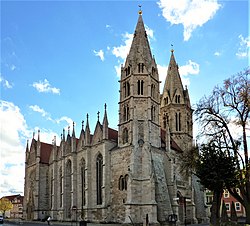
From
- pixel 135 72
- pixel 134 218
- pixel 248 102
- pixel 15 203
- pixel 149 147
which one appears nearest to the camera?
pixel 248 102

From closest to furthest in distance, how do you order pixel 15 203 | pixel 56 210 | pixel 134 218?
pixel 134 218 → pixel 56 210 → pixel 15 203

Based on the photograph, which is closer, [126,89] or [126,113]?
[126,113]

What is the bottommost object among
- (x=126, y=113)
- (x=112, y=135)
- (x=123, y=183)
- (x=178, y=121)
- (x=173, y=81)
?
(x=123, y=183)

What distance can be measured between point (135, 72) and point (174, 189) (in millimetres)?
17348

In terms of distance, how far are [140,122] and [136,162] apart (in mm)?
5739

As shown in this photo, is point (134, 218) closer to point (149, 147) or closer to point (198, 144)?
point (149, 147)

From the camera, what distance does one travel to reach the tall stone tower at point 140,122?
133 feet

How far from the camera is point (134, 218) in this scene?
39781 millimetres

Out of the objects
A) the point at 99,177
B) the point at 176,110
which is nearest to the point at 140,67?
the point at 176,110

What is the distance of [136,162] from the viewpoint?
42.4 m

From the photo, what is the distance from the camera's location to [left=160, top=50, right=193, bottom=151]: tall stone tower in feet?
185

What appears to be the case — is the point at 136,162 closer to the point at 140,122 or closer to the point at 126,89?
the point at 140,122

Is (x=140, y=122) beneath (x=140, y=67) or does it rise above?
beneath

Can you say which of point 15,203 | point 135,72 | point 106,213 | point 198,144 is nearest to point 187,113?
point 135,72
